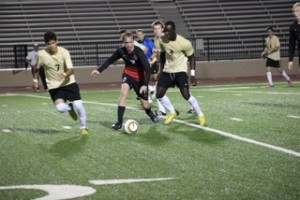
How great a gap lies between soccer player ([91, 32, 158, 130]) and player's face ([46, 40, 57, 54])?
3.34 ft

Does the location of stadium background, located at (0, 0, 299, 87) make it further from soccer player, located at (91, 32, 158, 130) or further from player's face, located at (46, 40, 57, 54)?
player's face, located at (46, 40, 57, 54)

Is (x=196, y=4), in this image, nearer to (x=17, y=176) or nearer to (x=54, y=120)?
(x=54, y=120)

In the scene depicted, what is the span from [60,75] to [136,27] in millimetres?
24294

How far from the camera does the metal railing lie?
91.6ft

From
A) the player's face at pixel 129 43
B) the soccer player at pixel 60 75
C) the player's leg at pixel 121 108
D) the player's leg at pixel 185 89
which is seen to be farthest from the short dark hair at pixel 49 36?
the player's leg at pixel 185 89

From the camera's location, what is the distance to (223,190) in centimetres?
595

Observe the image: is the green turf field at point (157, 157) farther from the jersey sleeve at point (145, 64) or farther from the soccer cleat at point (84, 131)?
the jersey sleeve at point (145, 64)

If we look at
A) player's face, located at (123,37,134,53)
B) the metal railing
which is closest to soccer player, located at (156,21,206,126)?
player's face, located at (123,37,134,53)

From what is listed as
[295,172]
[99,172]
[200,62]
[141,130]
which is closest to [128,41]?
[141,130]

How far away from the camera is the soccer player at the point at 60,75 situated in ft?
34.2

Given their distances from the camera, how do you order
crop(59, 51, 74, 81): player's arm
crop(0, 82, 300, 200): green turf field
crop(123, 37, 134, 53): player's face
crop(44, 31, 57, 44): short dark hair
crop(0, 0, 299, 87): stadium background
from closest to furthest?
1. crop(0, 82, 300, 200): green turf field
2. crop(44, 31, 57, 44): short dark hair
3. crop(59, 51, 74, 81): player's arm
4. crop(123, 37, 134, 53): player's face
5. crop(0, 0, 299, 87): stadium background

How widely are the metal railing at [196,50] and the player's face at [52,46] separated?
17661 millimetres

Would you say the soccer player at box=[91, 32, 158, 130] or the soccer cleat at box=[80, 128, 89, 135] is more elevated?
the soccer player at box=[91, 32, 158, 130]

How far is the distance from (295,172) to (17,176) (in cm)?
298
